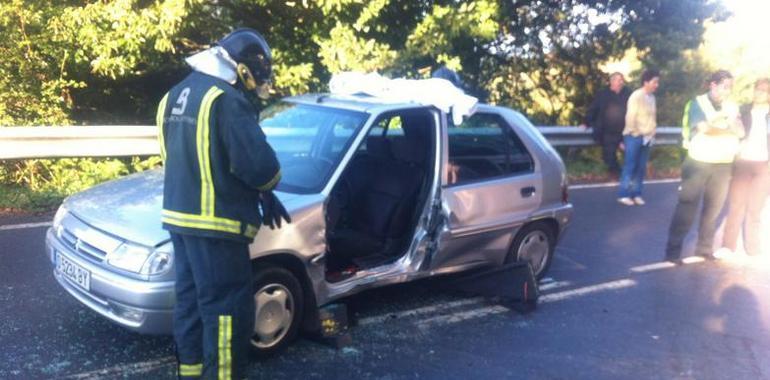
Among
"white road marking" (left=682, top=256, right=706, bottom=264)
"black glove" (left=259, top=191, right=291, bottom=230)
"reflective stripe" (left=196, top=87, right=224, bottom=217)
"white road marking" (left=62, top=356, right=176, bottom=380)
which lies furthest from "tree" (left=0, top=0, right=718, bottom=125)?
"reflective stripe" (left=196, top=87, right=224, bottom=217)

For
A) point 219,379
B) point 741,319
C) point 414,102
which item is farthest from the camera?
point 741,319

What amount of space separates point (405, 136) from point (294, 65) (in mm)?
5384

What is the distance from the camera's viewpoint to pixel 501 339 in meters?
4.72

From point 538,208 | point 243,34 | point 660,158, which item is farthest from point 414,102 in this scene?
point 660,158

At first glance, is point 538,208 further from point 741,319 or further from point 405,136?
point 741,319

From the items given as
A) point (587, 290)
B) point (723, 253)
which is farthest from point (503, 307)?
point (723, 253)

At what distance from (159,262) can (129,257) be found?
0.18 metres

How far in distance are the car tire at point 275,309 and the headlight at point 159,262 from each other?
489 mm

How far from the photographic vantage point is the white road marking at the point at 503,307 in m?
4.93

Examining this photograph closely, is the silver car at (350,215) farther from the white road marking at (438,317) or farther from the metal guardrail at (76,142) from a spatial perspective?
the metal guardrail at (76,142)

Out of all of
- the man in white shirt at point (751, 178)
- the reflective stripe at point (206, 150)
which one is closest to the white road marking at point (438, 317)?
the reflective stripe at point (206, 150)

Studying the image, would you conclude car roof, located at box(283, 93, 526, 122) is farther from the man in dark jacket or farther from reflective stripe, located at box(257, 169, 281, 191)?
the man in dark jacket

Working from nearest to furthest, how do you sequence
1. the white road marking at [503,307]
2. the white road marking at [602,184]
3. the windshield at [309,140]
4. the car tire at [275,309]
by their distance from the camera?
the car tire at [275,309] < the windshield at [309,140] < the white road marking at [503,307] < the white road marking at [602,184]

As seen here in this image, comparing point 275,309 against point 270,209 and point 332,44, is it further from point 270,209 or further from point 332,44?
point 332,44
